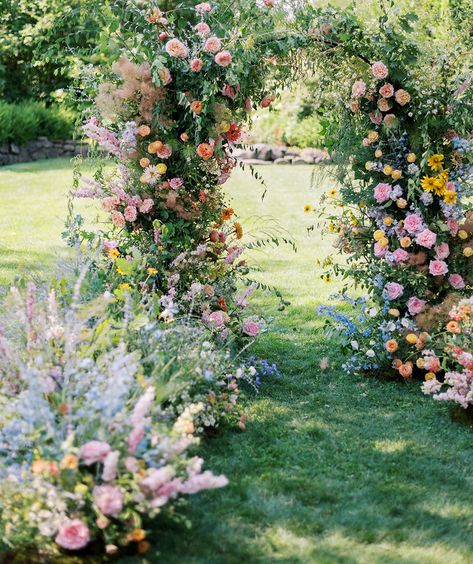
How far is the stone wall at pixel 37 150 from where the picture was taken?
1525 centimetres

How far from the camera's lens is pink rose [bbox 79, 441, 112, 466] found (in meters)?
2.68

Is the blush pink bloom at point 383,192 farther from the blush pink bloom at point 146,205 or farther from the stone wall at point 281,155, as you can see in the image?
the stone wall at point 281,155

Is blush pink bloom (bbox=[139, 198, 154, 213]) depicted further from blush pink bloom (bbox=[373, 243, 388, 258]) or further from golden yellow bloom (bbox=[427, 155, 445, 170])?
golden yellow bloom (bbox=[427, 155, 445, 170])

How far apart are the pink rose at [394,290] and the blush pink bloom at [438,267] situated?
0.67ft

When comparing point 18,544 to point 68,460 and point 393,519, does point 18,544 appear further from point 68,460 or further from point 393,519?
point 393,519

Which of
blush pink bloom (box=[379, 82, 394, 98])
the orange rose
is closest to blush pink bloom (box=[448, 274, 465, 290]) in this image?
blush pink bloom (box=[379, 82, 394, 98])

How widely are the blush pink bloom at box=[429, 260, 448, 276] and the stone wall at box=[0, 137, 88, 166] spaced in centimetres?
1109

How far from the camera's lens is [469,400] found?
3.95 metres

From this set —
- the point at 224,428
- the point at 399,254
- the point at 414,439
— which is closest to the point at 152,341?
the point at 224,428

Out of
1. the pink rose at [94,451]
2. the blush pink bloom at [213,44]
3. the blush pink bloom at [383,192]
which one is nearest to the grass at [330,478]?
the pink rose at [94,451]

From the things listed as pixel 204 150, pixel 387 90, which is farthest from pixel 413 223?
pixel 204 150

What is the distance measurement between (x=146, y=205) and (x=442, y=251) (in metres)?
1.77

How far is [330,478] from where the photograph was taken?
355cm

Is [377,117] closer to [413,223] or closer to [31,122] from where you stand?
[413,223]
